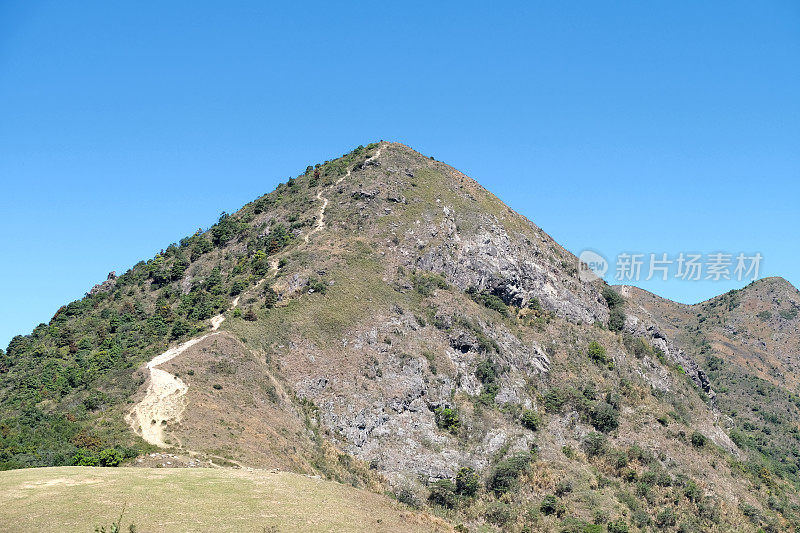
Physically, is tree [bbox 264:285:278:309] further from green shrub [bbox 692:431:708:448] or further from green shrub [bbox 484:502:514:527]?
green shrub [bbox 692:431:708:448]

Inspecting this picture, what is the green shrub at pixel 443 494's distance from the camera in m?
72.1

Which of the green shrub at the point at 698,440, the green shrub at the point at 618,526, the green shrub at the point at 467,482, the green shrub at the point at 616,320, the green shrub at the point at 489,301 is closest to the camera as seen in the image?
the green shrub at the point at 618,526

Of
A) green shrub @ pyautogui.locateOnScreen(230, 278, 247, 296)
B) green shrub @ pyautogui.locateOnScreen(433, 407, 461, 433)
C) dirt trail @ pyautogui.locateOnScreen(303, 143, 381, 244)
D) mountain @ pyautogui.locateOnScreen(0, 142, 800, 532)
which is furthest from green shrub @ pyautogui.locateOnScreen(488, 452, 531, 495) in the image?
dirt trail @ pyautogui.locateOnScreen(303, 143, 381, 244)

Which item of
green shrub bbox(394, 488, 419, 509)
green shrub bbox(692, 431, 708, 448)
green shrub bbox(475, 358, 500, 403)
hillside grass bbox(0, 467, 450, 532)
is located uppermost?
green shrub bbox(475, 358, 500, 403)

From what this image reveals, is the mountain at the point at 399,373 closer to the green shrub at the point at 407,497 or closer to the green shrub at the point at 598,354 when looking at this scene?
the green shrub at the point at 598,354

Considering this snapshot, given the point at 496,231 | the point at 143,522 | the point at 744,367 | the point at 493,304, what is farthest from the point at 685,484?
the point at 744,367

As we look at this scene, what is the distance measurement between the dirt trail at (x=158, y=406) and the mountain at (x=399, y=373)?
11.9 inches

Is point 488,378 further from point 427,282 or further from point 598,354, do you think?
point 598,354

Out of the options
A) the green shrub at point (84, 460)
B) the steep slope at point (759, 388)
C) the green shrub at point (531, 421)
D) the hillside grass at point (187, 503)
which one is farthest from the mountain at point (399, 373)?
the hillside grass at point (187, 503)

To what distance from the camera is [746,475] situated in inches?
3804

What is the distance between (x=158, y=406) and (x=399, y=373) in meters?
34.7

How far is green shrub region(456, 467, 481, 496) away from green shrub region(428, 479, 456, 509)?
1703 millimetres

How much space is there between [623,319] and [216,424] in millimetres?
89960

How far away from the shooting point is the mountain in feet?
228
